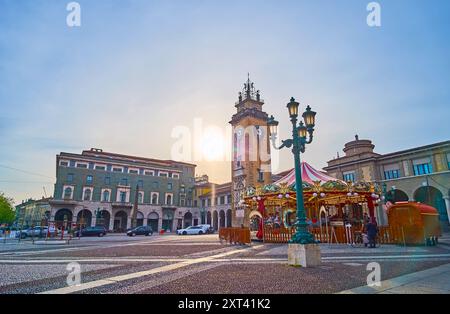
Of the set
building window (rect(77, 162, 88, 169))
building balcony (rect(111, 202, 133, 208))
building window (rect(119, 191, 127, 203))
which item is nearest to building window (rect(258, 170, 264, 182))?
building balcony (rect(111, 202, 133, 208))

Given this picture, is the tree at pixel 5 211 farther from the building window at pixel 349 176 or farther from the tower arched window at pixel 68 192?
the building window at pixel 349 176

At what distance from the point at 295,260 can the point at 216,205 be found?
43.9 m

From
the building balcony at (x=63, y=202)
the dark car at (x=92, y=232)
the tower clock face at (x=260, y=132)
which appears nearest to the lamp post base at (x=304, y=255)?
the dark car at (x=92, y=232)

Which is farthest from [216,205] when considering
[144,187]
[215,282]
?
[215,282]

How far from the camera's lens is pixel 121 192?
47344 millimetres

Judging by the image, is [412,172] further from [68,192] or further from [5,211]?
[5,211]

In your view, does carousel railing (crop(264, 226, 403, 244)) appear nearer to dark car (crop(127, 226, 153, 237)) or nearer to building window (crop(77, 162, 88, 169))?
dark car (crop(127, 226, 153, 237))

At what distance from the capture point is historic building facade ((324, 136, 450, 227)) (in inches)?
1019

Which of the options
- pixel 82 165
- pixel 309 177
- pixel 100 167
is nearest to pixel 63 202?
pixel 82 165

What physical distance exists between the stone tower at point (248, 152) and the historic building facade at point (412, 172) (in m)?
12.4

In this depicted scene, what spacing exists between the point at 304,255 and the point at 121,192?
1790 inches

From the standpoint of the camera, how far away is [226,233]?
1716 centimetres

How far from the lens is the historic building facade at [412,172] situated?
25875 mm
